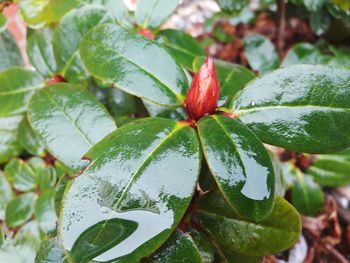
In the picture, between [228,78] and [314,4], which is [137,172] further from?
[314,4]

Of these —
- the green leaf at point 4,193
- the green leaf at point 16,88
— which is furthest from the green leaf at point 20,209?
the green leaf at point 16,88

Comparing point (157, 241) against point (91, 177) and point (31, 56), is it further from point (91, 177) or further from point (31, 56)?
point (31, 56)

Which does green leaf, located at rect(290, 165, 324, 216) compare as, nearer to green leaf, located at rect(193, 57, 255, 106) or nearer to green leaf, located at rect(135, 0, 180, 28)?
green leaf, located at rect(193, 57, 255, 106)

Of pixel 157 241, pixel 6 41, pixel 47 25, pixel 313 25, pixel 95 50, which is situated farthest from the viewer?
pixel 313 25

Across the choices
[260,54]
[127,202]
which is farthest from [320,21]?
[127,202]

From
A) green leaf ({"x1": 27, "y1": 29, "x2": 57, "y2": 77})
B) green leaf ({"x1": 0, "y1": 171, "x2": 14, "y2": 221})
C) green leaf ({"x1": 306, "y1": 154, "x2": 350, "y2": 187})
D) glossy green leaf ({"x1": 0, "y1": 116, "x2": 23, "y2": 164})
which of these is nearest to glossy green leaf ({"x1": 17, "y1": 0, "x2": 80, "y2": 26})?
green leaf ({"x1": 27, "y1": 29, "x2": 57, "y2": 77})

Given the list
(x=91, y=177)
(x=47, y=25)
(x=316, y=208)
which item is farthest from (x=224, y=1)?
(x=91, y=177)
